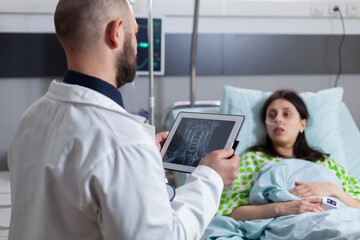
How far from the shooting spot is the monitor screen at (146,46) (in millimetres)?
2500

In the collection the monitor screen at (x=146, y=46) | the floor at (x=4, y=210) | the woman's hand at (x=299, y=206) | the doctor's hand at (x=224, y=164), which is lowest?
the floor at (x=4, y=210)

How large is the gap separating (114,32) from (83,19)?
0.07 metres

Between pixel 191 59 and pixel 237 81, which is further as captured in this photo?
pixel 237 81

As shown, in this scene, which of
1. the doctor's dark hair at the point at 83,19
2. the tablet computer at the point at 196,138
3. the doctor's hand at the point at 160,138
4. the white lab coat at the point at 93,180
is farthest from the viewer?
the doctor's hand at the point at 160,138

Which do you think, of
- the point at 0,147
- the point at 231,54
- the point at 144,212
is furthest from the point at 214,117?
the point at 0,147

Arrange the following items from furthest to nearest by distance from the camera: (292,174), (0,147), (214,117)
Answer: (0,147) < (292,174) < (214,117)

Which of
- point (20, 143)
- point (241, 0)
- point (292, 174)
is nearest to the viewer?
point (20, 143)

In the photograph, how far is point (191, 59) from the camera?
2533 millimetres

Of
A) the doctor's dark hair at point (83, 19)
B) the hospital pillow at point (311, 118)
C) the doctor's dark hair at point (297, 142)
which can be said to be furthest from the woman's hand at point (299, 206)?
the doctor's dark hair at point (83, 19)

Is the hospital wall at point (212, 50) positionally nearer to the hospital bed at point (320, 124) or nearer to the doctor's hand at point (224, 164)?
the hospital bed at point (320, 124)

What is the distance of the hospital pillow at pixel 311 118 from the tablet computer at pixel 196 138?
99 centimetres

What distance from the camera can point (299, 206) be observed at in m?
1.69

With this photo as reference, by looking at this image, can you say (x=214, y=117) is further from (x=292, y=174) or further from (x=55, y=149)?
(x=292, y=174)

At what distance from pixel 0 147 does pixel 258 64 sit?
1.71 meters
